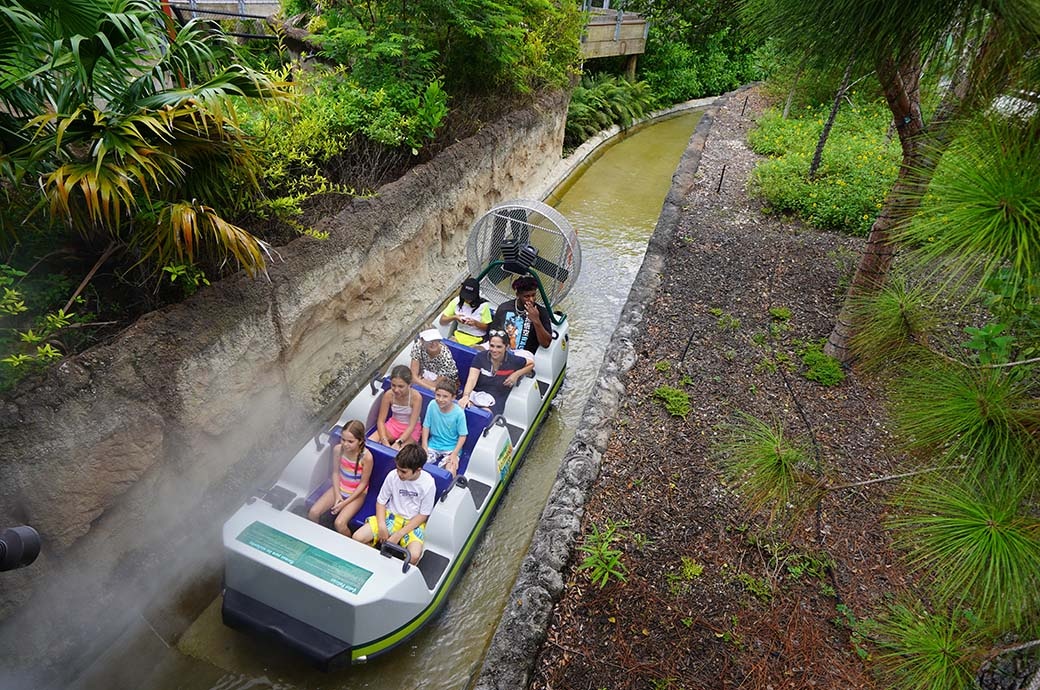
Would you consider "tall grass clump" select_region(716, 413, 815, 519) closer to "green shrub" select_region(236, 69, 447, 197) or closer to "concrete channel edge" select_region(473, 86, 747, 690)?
"concrete channel edge" select_region(473, 86, 747, 690)

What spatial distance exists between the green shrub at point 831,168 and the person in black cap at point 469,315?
20.1 feet

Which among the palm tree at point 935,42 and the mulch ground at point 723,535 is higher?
the palm tree at point 935,42

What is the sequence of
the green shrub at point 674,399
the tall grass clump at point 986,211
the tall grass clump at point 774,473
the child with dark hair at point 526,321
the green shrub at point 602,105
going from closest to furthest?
the tall grass clump at point 986,211 < the tall grass clump at point 774,473 < the green shrub at point 674,399 < the child with dark hair at point 526,321 < the green shrub at point 602,105

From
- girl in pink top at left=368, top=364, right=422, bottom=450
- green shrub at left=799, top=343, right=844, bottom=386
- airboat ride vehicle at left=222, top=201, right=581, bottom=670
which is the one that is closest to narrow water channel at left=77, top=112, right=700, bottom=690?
airboat ride vehicle at left=222, top=201, right=581, bottom=670

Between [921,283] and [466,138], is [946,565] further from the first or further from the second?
[466,138]

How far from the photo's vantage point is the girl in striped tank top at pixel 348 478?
158 inches

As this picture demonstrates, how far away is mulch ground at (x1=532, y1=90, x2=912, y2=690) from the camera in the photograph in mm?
3553

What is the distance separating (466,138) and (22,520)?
6.60 metres

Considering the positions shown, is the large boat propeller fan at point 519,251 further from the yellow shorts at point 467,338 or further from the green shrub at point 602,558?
the green shrub at point 602,558

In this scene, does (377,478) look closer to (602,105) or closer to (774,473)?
(774,473)

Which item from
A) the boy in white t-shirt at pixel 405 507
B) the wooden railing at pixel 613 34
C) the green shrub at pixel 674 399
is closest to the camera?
the boy in white t-shirt at pixel 405 507

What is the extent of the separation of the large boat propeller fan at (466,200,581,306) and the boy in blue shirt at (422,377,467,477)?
1879 millimetres

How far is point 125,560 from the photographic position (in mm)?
3855

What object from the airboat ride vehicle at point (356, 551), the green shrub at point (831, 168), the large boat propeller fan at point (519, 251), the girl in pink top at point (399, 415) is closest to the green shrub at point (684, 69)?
the green shrub at point (831, 168)
